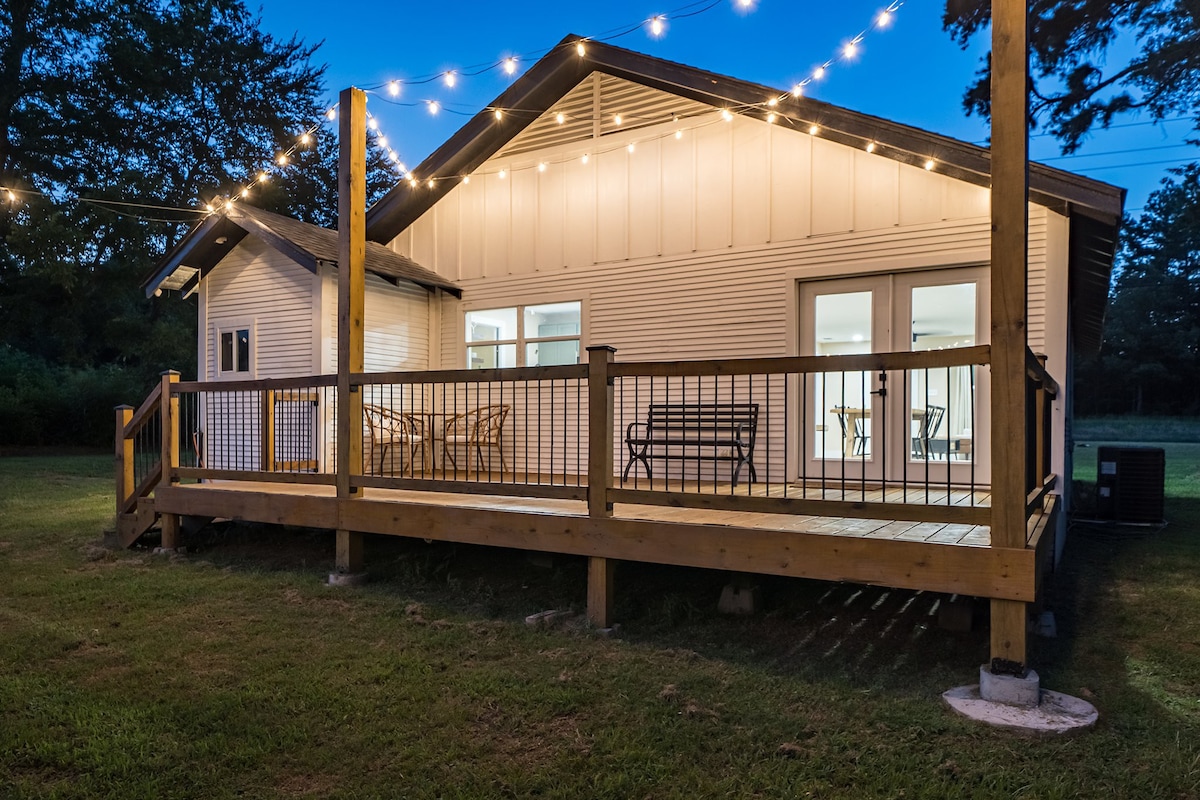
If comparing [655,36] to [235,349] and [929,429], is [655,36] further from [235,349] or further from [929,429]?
[235,349]

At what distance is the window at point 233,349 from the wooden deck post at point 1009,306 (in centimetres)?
814

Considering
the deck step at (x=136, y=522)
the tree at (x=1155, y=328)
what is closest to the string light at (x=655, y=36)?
the deck step at (x=136, y=522)

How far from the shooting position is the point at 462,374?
514 cm

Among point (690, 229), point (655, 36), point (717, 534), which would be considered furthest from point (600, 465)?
point (690, 229)

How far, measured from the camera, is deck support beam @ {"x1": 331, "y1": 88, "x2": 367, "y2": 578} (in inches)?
225

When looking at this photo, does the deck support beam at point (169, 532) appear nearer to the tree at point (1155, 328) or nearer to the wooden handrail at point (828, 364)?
the wooden handrail at point (828, 364)

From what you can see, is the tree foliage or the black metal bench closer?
the black metal bench

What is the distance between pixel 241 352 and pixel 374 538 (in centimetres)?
373

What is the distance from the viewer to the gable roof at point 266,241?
26.5ft

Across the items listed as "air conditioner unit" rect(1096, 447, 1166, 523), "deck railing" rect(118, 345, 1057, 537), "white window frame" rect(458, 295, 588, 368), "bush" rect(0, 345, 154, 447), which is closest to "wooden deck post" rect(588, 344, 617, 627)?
"deck railing" rect(118, 345, 1057, 537)

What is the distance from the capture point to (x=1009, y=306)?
11.0 feet

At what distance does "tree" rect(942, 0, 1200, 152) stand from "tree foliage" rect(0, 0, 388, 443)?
59.7 feet

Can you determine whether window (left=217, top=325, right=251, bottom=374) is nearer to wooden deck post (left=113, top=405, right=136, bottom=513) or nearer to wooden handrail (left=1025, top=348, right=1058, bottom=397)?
wooden deck post (left=113, top=405, right=136, bottom=513)

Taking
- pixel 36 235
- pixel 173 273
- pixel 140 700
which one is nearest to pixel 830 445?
pixel 140 700
